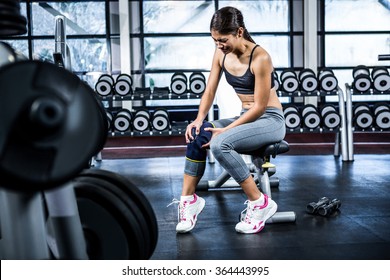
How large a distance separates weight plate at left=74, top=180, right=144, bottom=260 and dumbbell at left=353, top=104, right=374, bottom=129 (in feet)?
14.4

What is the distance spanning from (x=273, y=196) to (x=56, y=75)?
2.52 metres

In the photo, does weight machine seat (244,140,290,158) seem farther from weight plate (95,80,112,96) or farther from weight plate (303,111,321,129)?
weight plate (95,80,112,96)

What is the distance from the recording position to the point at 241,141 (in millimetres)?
2264

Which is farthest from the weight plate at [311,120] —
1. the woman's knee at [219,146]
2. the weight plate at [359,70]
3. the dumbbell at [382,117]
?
the woman's knee at [219,146]

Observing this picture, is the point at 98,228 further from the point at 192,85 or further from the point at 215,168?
the point at 192,85

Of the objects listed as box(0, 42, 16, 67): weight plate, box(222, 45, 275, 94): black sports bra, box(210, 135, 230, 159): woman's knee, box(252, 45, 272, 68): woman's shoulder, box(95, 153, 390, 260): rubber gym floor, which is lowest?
box(95, 153, 390, 260): rubber gym floor

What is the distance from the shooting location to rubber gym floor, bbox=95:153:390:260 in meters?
2.01

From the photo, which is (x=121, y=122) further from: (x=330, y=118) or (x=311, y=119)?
(x=330, y=118)

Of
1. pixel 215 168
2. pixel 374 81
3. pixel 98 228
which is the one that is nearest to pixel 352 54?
pixel 374 81

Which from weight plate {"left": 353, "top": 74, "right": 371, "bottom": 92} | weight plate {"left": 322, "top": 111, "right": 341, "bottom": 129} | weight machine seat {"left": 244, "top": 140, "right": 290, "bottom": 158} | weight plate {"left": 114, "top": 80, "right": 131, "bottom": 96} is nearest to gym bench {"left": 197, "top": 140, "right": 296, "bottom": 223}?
weight machine seat {"left": 244, "top": 140, "right": 290, "bottom": 158}

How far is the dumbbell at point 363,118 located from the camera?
5.20 meters

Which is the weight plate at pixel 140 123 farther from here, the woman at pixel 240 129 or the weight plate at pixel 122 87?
the woman at pixel 240 129

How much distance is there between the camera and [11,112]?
2.54 feet
